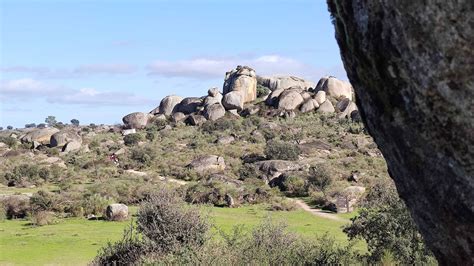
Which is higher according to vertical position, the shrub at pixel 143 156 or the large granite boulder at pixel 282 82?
the large granite boulder at pixel 282 82

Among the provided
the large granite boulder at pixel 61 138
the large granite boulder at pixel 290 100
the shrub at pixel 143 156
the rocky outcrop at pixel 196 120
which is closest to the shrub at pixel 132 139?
the large granite boulder at pixel 61 138

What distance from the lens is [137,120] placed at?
81.4 metres

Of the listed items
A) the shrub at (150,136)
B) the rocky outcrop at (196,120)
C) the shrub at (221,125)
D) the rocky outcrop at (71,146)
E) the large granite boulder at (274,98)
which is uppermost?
the large granite boulder at (274,98)

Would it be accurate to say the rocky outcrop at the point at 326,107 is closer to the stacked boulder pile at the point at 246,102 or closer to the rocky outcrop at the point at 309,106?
the stacked boulder pile at the point at 246,102

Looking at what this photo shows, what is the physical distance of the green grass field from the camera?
18.9 m

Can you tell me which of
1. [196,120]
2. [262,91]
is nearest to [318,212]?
[196,120]

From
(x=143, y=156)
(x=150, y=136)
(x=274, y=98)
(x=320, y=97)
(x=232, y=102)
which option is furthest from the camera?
(x=274, y=98)

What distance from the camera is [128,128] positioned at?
3223 inches

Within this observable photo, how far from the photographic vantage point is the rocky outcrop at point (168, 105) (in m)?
86.7

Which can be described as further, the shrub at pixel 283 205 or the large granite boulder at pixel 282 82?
the large granite boulder at pixel 282 82

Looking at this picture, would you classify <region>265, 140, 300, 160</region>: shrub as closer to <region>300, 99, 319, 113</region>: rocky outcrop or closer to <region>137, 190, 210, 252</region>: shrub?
<region>300, 99, 319, 113</region>: rocky outcrop

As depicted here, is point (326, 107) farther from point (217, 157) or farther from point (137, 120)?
point (217, 157)

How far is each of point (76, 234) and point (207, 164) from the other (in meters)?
23.3

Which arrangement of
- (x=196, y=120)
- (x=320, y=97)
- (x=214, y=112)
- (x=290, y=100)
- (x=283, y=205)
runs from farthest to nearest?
(x=320, y=97) → (x=290, y=100) → (x=214, y=112) → (x=196, y=120) → (x=283, y=205)
